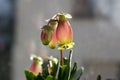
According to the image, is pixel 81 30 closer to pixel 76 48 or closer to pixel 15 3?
pixel 76 48

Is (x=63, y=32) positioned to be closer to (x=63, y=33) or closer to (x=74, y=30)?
(x=63, y=33)

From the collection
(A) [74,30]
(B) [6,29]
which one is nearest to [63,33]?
(A) [74,30]

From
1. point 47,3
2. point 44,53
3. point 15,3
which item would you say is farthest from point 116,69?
point 15,3

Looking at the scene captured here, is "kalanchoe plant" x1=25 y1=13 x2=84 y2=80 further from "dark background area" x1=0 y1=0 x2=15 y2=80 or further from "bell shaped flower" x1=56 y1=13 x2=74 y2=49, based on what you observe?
"dark background area" x1=0 y1=0 x2=15 y2=80

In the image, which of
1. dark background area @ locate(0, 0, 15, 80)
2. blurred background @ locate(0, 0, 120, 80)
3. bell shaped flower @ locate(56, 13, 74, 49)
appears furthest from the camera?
dark background area @ locate(0, 0, 15, 80)

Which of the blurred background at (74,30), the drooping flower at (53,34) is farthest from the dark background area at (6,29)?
the drooping flower at (53,34)

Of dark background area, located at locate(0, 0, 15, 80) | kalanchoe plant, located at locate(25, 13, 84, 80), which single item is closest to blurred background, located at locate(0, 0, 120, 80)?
dark background area, located at locate(0, 0, 15, 80)
